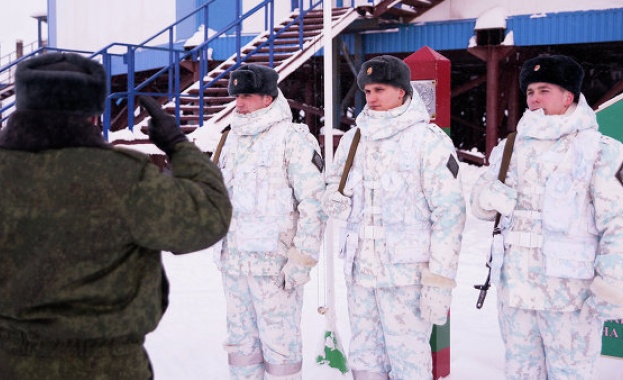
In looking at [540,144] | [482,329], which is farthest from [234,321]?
[482,329]

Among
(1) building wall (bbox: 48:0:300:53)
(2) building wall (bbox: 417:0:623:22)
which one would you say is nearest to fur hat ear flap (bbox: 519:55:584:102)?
(2) building wall (bbox: 417:0:623:22)

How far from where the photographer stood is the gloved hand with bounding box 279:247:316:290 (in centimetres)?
352

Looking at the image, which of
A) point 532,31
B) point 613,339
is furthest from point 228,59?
point 613,339

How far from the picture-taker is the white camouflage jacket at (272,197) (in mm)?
3574

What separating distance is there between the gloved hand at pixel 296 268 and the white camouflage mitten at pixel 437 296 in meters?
0.63

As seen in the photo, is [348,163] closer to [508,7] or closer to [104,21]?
[508,7]

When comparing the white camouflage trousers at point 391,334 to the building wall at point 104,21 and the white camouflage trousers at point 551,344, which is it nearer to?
the white camouflage trousers at point 551,344

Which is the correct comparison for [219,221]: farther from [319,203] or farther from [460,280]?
[460,280]

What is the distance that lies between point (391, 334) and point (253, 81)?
4.69ft

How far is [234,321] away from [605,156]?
1932 mm

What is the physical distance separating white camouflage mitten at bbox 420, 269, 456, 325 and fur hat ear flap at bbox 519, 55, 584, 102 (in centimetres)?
96

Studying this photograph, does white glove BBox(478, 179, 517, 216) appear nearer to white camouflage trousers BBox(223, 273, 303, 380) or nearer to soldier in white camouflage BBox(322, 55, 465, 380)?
soldier in white camouflage BBox(322, 55, 465, 380)

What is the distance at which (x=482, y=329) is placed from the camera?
5258 mm

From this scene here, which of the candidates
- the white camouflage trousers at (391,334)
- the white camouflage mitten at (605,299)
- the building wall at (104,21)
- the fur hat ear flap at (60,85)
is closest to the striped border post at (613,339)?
the white camouflage mitten at (605,299)
